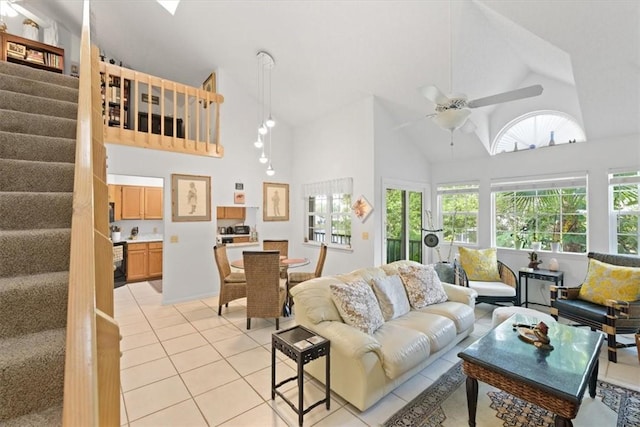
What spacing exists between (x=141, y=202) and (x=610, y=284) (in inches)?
321

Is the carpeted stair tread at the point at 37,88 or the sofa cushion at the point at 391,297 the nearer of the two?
the carpeted stair tread at the point at 37,88

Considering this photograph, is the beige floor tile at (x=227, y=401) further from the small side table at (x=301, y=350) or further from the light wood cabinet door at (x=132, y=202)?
the light wood cabinet door at (x=132, y=202)

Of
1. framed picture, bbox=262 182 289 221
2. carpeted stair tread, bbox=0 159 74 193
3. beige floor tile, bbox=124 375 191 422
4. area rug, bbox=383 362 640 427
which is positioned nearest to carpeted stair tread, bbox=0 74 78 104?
carpeted stair tread, bbox=0 159 74 193

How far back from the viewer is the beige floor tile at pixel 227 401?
218cm

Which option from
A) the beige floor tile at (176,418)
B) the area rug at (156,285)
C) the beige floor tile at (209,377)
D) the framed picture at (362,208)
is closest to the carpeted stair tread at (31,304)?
the beige floor tile at (176,418)

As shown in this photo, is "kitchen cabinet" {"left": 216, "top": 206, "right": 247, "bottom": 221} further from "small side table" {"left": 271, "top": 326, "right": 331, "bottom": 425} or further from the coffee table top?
the coffee table top

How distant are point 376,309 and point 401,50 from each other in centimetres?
336

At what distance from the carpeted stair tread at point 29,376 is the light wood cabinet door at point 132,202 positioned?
604cm

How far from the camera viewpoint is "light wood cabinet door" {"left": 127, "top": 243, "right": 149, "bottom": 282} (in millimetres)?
6105

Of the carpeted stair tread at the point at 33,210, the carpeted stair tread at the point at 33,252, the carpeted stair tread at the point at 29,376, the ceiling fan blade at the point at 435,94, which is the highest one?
the ceiling fan blade at the point at 435,94

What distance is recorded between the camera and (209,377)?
8.76 ft

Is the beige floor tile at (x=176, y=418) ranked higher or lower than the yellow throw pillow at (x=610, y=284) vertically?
lower

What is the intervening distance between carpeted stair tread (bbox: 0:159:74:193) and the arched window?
586cm

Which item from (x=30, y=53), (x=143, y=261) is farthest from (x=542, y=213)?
(x=30, y=53)
